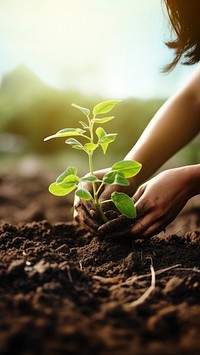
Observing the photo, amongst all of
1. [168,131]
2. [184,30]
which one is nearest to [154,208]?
[168,131]

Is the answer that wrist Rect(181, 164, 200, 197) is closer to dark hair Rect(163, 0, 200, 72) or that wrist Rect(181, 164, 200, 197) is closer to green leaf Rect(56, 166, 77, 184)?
green leaf Rect(56, 166, 77, 184)

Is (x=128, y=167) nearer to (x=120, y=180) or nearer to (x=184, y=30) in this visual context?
(x=120, y=180)

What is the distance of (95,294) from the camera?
1331mm

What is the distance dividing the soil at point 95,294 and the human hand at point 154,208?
0.21ft

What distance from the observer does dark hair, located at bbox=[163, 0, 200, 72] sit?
7.50 feet

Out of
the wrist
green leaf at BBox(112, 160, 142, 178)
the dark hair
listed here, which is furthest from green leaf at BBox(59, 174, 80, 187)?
the dark hair

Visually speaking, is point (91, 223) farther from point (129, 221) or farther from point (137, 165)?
point (137, 165)

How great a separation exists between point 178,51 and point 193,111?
13.3 inches

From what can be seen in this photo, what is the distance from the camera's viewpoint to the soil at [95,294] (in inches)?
37.2

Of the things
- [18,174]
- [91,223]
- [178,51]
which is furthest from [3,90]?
[91,223]

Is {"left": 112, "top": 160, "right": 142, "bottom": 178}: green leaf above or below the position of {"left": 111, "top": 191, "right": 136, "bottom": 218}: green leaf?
above

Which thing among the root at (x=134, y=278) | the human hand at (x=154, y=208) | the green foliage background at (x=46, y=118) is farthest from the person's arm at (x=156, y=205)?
the green foliage background at (x=46, y=118)

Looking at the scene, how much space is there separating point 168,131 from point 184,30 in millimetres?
524

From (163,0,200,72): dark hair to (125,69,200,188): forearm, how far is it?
21 centimetres
